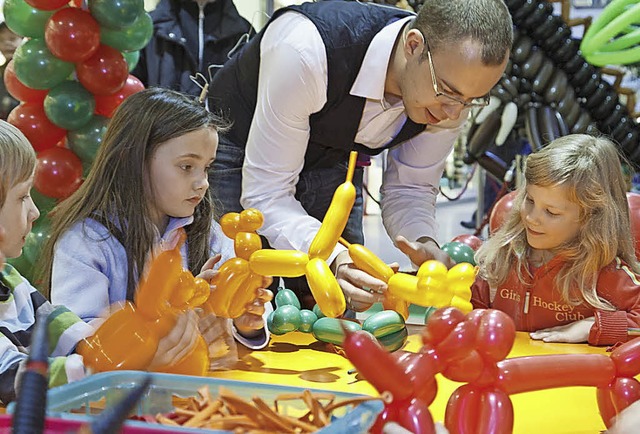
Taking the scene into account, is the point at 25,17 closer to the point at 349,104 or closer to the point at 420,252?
the point at 349,104

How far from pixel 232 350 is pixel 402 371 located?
588 millimetres

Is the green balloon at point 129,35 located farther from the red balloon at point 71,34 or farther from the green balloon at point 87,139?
the green balloon at point 87,139

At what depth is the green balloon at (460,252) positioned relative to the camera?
169 cm

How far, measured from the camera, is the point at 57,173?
2.16 metres

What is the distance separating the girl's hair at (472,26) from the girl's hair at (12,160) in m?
0.72

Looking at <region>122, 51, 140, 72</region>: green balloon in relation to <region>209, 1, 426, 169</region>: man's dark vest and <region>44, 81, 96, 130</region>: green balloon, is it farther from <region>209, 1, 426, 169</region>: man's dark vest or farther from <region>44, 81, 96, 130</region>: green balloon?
<region>209, 1, 426, 169</region>: man's dark vest

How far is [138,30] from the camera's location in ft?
7.34

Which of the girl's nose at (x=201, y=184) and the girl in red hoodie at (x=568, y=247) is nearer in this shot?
the girl's nose at (x=201, y=184)

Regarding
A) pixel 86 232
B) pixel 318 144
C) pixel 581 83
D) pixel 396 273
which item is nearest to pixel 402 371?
pixel 396 273

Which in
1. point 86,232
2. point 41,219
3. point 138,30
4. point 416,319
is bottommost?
point 41,219

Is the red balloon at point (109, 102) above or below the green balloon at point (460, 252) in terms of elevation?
above

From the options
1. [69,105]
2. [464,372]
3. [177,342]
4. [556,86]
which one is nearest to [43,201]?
[69,105]

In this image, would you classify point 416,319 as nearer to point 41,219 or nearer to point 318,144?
point 318,144

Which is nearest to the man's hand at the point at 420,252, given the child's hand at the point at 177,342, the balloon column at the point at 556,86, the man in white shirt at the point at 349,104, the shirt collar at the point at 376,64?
the man in white shirt at the point at 349,104
